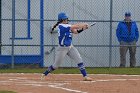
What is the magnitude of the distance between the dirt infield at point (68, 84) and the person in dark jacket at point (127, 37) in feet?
13.3

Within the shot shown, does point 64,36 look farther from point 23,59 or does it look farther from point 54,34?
point 54,34

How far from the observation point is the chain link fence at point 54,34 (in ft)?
68.9

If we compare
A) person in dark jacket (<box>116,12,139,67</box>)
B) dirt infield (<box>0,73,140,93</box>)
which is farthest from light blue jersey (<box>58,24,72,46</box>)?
person in dark jacket (<box>116,12,139,67</box>)

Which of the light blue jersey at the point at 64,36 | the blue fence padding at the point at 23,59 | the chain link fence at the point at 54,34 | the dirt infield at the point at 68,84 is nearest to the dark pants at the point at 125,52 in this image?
the chain link fence at the point at 54,34

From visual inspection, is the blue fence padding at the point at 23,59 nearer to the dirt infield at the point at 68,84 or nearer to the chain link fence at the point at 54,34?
the chain link fence at the point at 54,34

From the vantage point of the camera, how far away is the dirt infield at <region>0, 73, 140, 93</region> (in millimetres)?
13141

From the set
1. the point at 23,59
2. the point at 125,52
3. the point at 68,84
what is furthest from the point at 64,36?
the point at 125,52

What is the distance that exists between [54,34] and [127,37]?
106 inches

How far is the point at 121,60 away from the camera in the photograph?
21312 mm

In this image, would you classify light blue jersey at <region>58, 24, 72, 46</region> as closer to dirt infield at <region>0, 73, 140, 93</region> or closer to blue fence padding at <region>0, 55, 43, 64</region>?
dirt infield at <region>0, 73, 140, 93</region>

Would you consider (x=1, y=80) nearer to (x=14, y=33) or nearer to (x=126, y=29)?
(x=14, y=33)

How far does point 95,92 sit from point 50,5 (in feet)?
30.2

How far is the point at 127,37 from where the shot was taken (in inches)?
834

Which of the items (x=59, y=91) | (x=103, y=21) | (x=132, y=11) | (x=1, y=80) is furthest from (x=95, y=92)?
(x=132, y=11)
